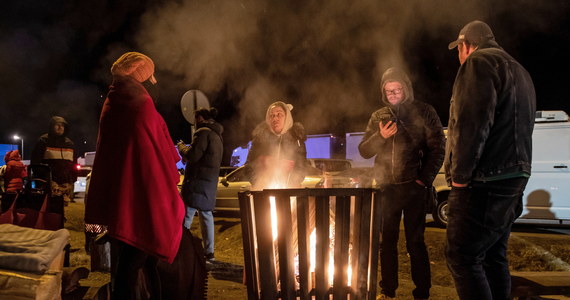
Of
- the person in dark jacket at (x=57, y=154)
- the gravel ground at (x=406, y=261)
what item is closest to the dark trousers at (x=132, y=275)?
the gravel ground at (x=406, y=261)

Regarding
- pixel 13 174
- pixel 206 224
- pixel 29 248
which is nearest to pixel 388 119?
pixel 206 224

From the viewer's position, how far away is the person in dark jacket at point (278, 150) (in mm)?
4250

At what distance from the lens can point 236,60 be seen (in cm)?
560

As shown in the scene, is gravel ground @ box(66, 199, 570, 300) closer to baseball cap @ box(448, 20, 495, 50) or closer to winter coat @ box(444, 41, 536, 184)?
winter coat @ box(444, 41, 536, 184)

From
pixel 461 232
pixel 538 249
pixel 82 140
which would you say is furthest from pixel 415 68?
pixel 82 140

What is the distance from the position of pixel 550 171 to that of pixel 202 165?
6854 mm

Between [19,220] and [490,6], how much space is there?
542 centimetres

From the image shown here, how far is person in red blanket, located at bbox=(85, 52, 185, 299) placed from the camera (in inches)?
82.0

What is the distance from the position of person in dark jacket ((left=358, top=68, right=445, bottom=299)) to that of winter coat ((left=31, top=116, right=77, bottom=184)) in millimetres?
5483

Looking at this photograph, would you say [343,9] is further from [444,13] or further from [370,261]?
[370,261]

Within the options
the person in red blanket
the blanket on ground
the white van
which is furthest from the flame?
the white van

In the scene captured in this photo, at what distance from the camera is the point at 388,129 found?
3164 mm

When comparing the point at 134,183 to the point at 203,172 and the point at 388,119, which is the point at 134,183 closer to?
the point at 388,119

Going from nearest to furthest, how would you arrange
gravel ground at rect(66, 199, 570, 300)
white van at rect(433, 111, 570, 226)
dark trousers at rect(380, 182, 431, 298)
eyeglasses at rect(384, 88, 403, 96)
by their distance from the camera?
dark trousers at rect(380, 182, 431, 298)
eyeglasses at rect(384, 88, 403, 96)
gravel ground at rect(66, 199, 570, 300)
white van at rect(433, 111, 570, 226)
